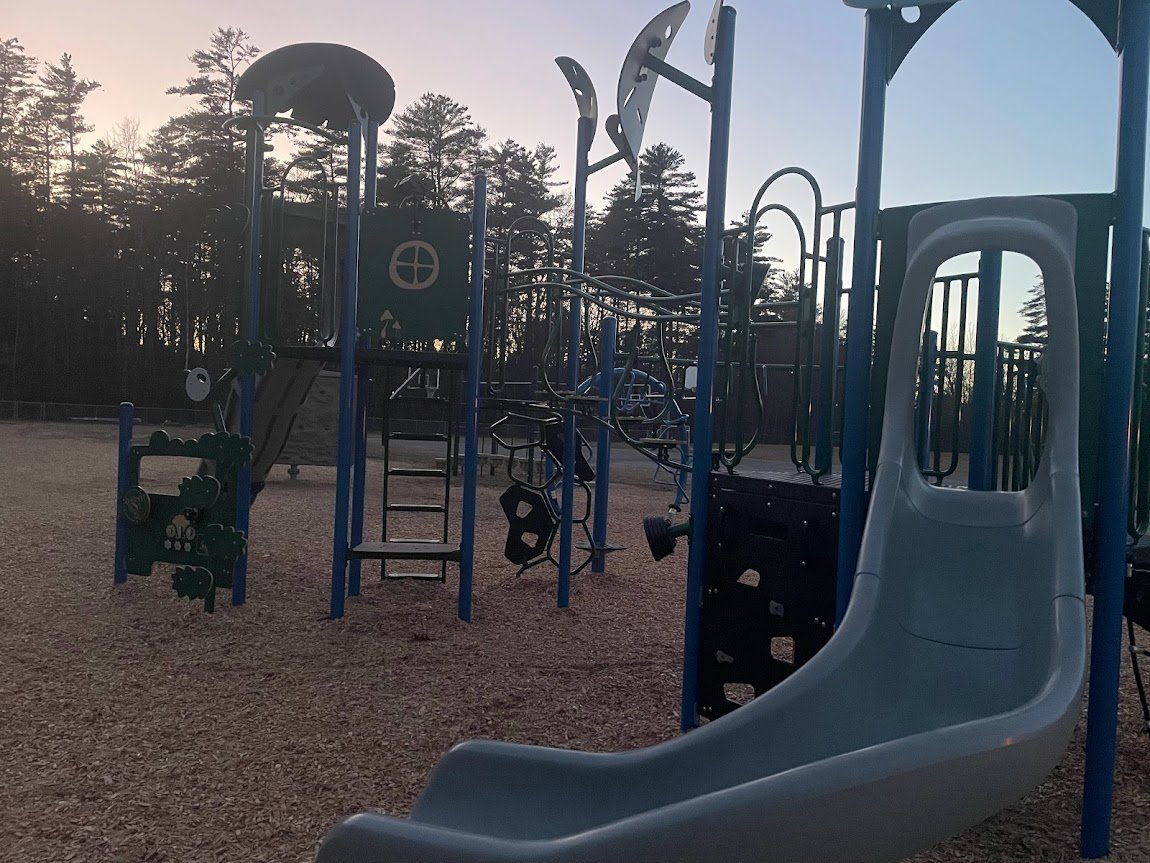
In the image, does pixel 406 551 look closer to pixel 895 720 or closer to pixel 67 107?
pixel 895 720

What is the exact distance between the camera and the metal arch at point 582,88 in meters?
5.67

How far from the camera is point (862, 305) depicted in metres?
2.74

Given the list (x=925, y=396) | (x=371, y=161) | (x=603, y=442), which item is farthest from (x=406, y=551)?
(x=925, y=396)

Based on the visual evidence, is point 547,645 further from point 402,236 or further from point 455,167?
point 455,167

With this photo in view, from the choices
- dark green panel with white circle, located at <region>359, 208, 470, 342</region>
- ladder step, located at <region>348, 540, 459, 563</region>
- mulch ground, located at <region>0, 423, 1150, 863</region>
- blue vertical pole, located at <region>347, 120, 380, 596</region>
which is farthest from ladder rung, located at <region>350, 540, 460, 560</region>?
dark green panel with white circle, located at <region>359, 208, 470, 342</region>

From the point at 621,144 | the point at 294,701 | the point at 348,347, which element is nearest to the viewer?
the point at 294,701

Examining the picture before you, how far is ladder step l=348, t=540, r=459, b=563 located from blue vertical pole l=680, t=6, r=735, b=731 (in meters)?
2.00

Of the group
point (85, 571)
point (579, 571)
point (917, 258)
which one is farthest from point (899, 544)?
point (85, 571)

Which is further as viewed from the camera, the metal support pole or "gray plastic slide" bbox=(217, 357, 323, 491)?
"gray plastic slide" bbox=(217, 357, 323, 491)

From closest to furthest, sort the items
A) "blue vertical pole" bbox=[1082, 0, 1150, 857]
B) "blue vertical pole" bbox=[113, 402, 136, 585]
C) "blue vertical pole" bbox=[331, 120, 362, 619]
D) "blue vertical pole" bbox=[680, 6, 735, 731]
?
"blue vertical pole" bbox=[1082, 0, 1150, 857] < "blue vertical pole" bbox=[680, 6, 735, 731] < "blue vertical pole" bbox=[331, 120, 362, 619] < "blue vertical pole" bbox=[113, 402, 136, 585]

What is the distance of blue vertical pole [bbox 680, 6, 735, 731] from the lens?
10.7 ft

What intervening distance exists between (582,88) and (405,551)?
3117 mm

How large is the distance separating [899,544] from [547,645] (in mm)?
2648

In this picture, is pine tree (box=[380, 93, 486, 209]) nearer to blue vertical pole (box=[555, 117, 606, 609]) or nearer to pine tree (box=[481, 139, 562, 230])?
pine tree (box=[481, 139, 562, 230])
